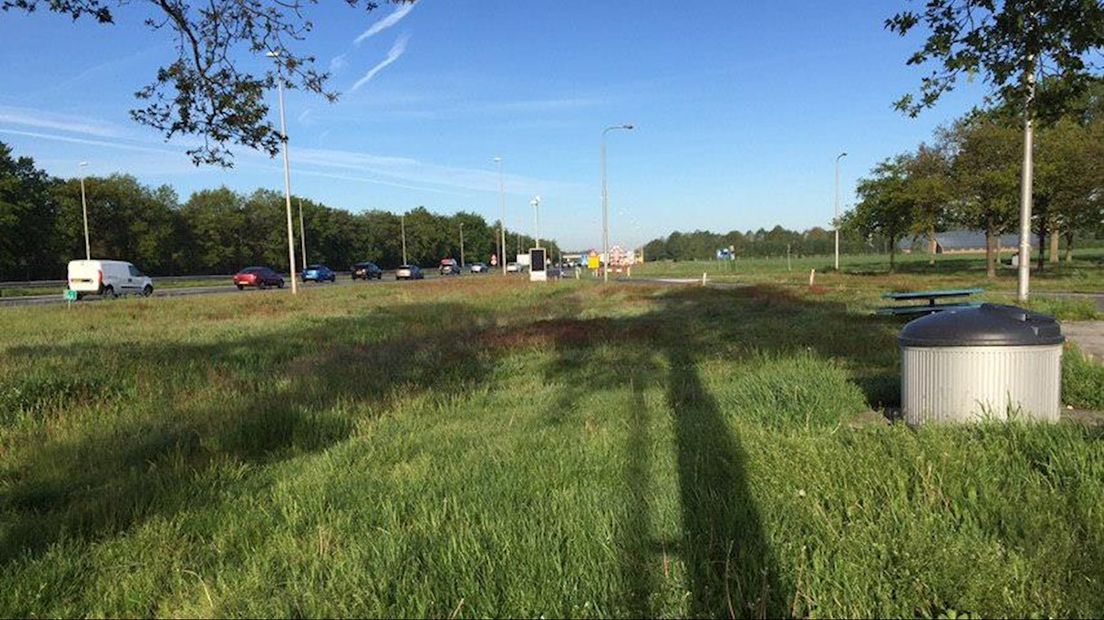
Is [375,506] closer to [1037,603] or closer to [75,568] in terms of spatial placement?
[75,568]

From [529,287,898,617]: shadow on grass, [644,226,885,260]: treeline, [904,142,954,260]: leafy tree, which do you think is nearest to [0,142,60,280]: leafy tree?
[529,287,898,617]: shadow on grass

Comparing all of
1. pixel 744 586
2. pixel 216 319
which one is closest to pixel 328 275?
pixel 216 319

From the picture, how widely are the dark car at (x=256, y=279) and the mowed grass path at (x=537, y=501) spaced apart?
47.2m

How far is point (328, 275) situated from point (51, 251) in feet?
72.8

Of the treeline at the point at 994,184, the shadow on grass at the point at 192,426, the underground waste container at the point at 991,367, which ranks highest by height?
the treeline at the point at 994,184

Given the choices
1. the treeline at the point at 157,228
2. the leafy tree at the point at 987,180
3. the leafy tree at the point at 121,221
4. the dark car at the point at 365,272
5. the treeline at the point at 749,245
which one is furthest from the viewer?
the treeline at the point at 749,245

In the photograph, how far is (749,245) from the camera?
540ft

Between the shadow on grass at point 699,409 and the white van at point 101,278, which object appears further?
the white van at point 101,278

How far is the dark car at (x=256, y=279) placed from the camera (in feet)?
177

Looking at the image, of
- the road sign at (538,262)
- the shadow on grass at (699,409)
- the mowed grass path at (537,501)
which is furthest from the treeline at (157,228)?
the mowed grass path at (537,501)

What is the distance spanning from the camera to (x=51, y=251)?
198ft

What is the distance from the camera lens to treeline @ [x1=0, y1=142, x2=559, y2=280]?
189 feet

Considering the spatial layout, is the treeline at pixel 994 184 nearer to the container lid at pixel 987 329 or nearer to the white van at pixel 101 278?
the container lid at pixel 987 329

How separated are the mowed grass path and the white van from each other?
33854 millimetres
